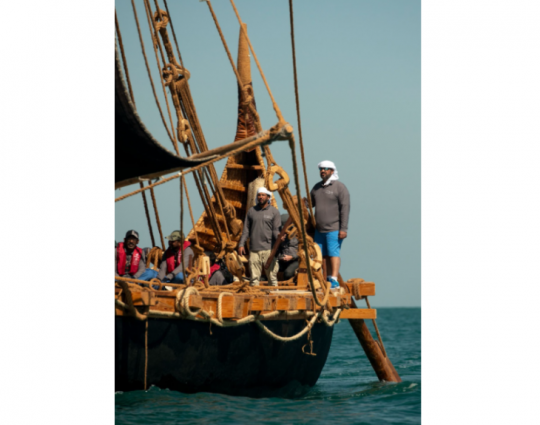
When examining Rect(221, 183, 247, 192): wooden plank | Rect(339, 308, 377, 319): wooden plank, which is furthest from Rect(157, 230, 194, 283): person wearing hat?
Rect(221, 183, 247, 192): wooden plank

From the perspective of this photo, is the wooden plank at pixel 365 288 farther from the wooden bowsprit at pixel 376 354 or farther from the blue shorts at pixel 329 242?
the blue shorts at pixel 329 242

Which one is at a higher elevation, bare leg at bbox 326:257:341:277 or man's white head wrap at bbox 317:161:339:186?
man's white head wrap at bbox 317:161:339:186

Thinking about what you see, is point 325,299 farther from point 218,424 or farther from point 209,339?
point 218,424

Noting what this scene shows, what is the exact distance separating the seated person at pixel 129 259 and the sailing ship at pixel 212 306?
95 centimetres

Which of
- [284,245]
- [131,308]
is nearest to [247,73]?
[284,245]

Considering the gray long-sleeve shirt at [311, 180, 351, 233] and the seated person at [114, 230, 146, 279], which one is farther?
the seated person at [114, 230, 146, 279]

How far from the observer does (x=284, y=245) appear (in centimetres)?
1020

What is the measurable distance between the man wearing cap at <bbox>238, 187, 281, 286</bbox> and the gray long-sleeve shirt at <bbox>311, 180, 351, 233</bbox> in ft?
1.66

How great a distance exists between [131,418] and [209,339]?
1.26 meters

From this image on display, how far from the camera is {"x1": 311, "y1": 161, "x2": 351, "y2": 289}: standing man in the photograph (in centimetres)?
961

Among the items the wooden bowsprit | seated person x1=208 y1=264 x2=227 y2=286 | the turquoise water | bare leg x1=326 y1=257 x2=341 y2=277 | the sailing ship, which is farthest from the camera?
the wooden bowsprit

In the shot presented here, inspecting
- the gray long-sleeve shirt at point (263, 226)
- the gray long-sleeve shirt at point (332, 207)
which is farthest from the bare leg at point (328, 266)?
the gray long-sleeve shirt at point (263, 226)

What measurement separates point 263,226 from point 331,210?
0.82 m

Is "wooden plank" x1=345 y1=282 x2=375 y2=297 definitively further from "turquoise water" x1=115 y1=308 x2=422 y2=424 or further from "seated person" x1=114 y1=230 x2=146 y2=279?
"seated person" x1=114 y1=230 x2=146 y2=279
